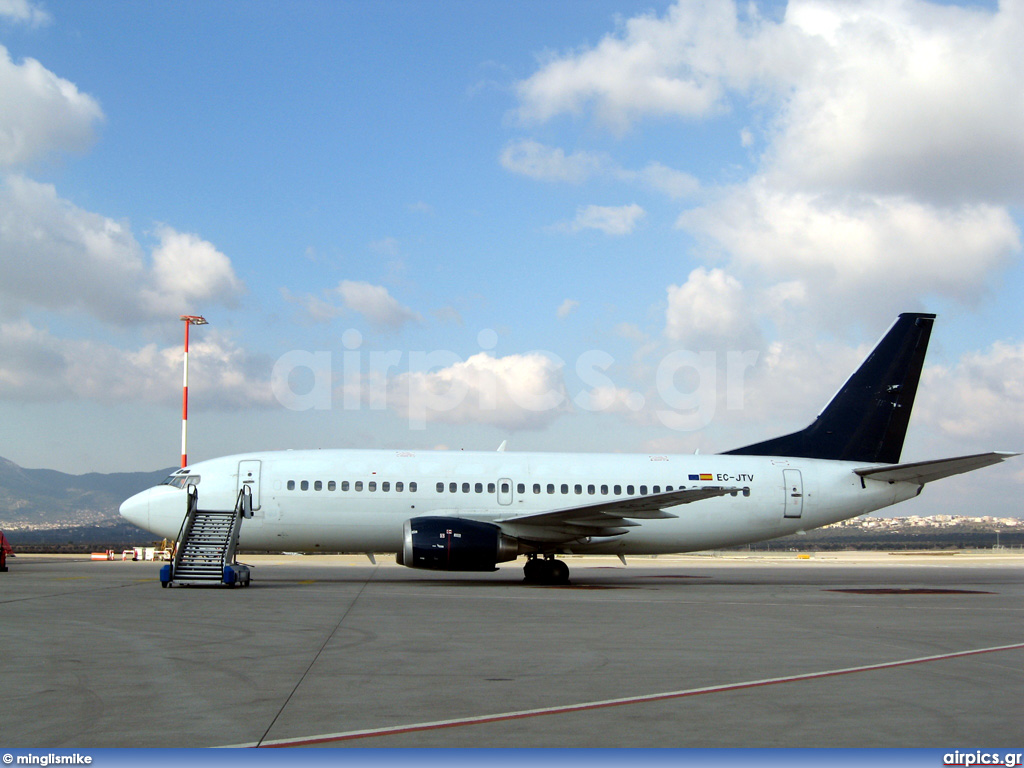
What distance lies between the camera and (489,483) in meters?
23.8

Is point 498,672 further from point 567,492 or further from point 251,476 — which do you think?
point 251,476

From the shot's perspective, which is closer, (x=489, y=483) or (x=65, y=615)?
(x=65, y=615)

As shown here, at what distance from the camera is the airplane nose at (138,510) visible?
76.5 ft

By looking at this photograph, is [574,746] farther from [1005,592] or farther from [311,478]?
[1005,592]

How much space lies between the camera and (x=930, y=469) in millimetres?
24391

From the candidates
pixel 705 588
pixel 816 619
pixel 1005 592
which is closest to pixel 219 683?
pixel 816 619

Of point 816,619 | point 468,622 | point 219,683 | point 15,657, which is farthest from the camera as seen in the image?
point 816,619

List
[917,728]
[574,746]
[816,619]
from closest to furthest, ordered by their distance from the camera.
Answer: [574,746] < [917,728] < [816,619]

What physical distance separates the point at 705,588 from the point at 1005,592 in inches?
312

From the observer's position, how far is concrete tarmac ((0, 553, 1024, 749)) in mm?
6246

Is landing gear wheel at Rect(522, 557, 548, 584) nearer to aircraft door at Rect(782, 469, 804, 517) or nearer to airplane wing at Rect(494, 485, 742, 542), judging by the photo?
airplane wing at Rect(494, 485, 742, 542)

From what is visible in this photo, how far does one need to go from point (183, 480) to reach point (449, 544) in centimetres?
778

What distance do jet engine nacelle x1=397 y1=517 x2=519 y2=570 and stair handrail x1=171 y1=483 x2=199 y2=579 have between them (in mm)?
5434

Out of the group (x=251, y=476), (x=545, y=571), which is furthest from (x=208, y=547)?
(x=545, y=571)
